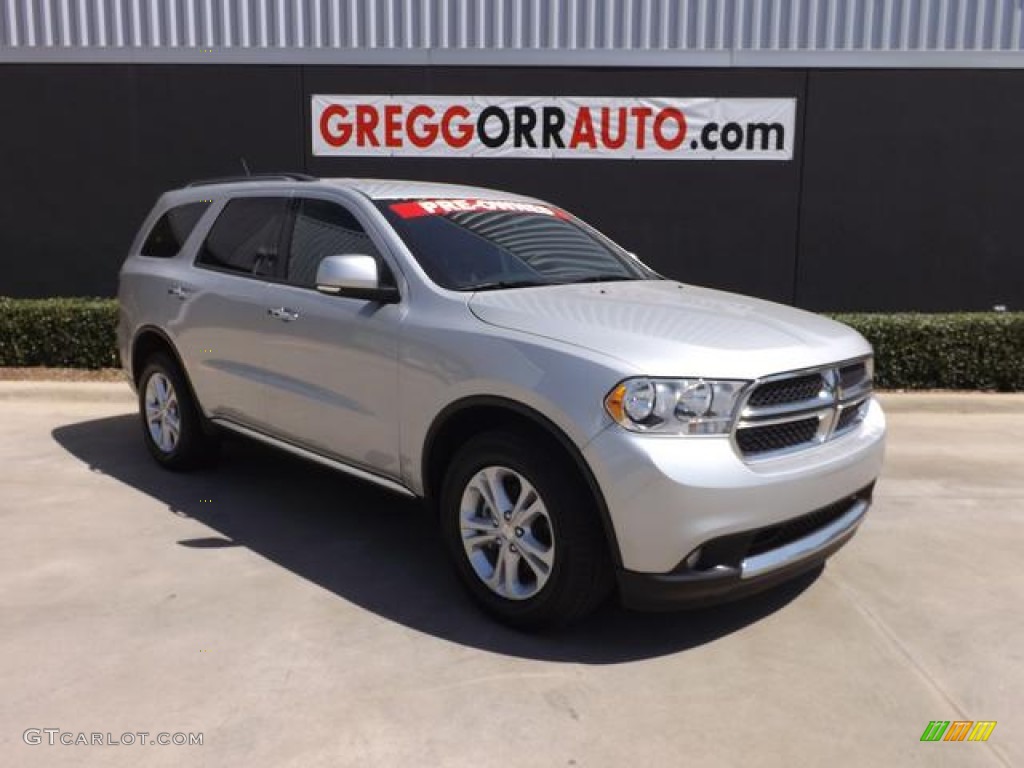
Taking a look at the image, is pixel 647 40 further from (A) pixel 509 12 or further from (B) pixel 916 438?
(B) pixel 916 438

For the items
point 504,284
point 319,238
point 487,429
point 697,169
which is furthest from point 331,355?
point 697,169

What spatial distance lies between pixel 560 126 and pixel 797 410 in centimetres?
716

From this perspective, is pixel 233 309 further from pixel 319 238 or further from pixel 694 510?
pixel 694 510

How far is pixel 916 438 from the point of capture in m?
6.98

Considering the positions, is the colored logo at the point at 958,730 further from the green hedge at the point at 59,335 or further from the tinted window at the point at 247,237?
the green hedge at the point at 59,335

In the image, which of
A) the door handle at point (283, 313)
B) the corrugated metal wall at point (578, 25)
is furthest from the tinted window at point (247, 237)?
the corrugated metal wall at point (578, 25)

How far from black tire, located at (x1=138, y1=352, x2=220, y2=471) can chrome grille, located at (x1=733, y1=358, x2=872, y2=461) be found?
11.5 ft

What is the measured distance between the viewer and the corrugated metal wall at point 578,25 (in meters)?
9.53

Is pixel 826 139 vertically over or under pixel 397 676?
over

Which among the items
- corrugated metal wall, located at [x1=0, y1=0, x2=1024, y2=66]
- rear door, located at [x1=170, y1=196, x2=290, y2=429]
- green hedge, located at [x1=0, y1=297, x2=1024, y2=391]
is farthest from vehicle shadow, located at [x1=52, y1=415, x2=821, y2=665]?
corrugated metal wall, located at [x1=0, y1=0, x2=1024, y2=66]

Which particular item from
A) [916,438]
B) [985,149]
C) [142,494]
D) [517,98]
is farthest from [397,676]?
[985,149]

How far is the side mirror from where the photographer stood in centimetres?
379

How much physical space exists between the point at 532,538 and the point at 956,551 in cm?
254

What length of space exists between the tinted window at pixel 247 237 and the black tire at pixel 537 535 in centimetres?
194
